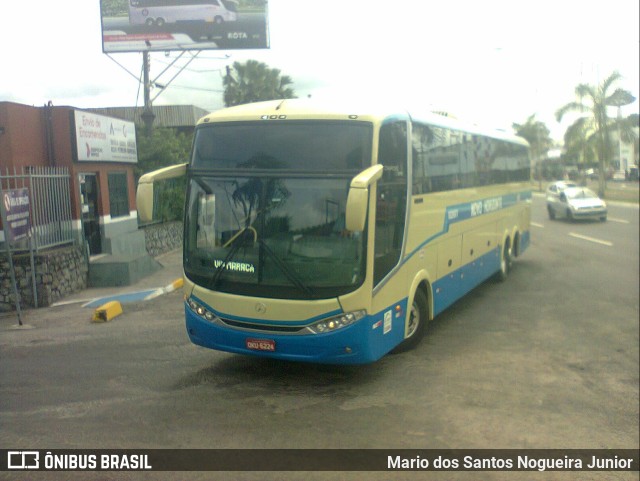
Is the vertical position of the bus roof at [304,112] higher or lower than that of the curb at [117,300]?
higher

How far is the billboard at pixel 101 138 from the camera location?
10.4m

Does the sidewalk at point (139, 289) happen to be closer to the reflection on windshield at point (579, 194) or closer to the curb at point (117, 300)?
the curb at point (117, 300)

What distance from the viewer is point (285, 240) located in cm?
633

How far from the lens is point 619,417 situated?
20.7 feet

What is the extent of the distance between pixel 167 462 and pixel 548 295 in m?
9.47

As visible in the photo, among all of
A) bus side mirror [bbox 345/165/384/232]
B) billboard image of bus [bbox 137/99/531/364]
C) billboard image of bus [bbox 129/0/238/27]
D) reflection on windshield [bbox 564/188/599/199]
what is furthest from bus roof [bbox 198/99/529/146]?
reflection on windshield [bbox 564/188/599/199]

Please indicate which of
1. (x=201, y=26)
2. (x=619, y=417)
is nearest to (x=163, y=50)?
(x=201, y=26)

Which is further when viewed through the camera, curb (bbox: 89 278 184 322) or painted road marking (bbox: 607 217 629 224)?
painted road marking (bbox: 607 217 629 224)

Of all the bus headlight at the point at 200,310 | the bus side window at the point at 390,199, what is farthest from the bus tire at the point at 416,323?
the bus headlight at the point at 200,310

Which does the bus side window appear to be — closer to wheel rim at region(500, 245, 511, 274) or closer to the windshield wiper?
the windshield wiper

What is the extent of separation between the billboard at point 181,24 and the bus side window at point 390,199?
1846 millimetres

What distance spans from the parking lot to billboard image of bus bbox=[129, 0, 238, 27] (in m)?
2.60

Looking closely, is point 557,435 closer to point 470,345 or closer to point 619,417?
point 619,417

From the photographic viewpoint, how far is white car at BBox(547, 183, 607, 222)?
28438mm
